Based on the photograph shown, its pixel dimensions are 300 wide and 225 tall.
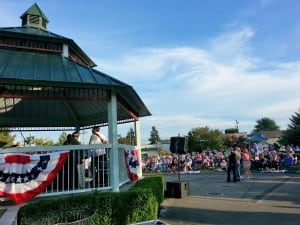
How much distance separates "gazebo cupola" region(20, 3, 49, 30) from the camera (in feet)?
46.0

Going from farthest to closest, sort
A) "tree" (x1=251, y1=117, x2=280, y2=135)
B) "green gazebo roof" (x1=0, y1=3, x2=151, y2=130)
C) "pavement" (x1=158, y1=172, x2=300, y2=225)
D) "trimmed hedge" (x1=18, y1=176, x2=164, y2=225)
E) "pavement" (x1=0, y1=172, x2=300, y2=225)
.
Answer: "tree" (x1=251, y1=117, x2=280, y2=135), "green gazebo roof" (x1=0, y1=3, x2=151, y2=130), "pavement" (x1=158, y1=172, x2=300, y2=225), "pavement" (x1=0, y1=172, x2=300, y2=225), "trimmed hedge" (x1=18, y1=176, x2=164, y2=225)

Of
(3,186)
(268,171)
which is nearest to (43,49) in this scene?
(3,186)

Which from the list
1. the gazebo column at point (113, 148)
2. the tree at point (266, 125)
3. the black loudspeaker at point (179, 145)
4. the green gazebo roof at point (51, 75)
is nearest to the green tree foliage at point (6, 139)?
the green gazebo roof at point (51, 75)

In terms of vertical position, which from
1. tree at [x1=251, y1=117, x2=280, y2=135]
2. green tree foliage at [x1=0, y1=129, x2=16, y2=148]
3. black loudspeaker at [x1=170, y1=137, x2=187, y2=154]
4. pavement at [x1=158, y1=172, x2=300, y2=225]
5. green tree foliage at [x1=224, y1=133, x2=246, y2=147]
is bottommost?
pavement at [x1=158, y1=172, x2=300, y2=225]

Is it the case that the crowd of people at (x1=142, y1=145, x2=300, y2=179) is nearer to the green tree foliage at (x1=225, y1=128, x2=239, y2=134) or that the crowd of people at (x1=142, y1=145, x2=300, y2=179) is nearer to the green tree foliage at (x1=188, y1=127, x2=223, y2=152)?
the green tree foliage at (x1=188, y1=127, x2=223, y2=152)

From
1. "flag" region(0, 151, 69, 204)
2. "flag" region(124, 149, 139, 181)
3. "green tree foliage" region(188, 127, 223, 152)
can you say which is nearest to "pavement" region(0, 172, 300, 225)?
"flag" region(0, 151, 69, 204)

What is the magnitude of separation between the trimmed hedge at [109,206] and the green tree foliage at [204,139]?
61.9 m

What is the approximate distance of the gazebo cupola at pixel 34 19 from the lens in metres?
14.0

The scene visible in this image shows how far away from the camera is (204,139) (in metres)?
75.5

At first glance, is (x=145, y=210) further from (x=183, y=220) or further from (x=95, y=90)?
(x=95, y=90)

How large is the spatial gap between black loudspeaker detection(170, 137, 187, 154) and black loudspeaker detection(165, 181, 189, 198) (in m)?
1.53

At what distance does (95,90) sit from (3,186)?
11.7 ft

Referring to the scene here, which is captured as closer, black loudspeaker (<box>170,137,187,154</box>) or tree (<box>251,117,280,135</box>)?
black loudspeaker (<box>170,137,187,154</box>)

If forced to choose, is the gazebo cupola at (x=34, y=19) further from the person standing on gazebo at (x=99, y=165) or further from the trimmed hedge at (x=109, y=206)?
the trimmed hedge at (x=109, y=206)
